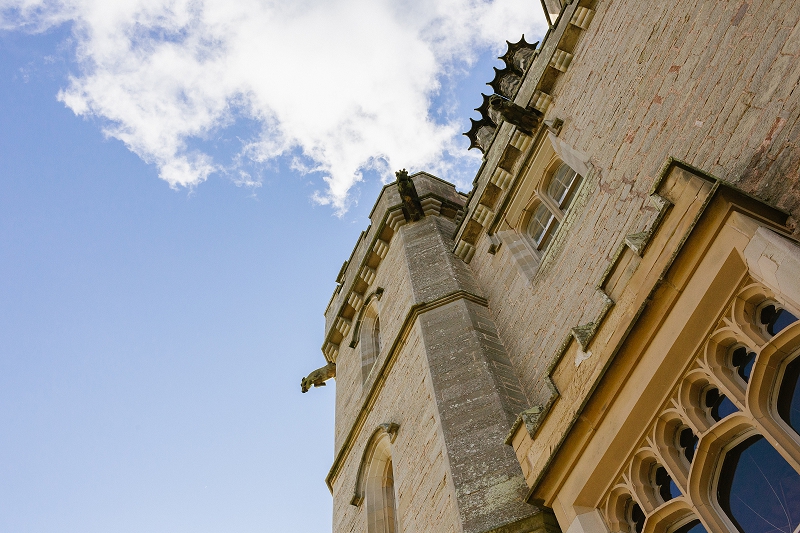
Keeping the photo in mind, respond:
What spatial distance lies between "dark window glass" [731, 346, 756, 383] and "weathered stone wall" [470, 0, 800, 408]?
922 millimetres

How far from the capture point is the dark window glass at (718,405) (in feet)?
12.1

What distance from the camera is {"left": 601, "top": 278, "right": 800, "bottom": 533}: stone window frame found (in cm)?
340

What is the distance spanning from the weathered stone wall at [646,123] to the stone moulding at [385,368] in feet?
1.66

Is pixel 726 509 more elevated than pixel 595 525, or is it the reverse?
pixel 595 525

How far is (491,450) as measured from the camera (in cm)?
584

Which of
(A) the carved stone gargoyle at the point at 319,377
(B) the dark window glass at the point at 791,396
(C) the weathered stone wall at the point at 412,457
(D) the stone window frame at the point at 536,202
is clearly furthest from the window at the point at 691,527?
(A) the carved stone gargoyle at the point at 319,377

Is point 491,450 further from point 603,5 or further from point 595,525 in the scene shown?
point 603,5

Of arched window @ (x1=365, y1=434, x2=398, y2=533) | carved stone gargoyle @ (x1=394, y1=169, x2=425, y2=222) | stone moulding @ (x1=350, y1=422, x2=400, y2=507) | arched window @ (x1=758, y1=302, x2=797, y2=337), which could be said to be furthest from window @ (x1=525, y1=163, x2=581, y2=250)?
arched window @ (x1=758, y1=302, x2=797, y2=337)

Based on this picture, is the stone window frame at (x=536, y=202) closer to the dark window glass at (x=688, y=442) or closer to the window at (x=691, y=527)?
the dark window glass at (x=688, y=442)

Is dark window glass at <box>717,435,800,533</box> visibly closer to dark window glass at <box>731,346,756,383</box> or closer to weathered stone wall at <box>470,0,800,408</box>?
dark window glass at <box>731,346,756,383</box>

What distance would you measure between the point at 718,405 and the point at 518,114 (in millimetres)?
5266

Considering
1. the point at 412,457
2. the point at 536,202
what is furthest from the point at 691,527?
the point at 536,202

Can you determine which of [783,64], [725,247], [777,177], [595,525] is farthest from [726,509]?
[783,64]

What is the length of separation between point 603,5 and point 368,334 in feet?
22.3
